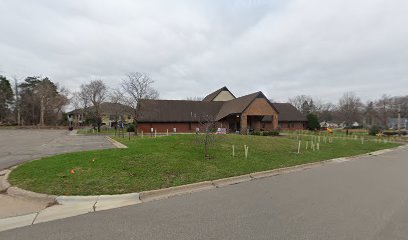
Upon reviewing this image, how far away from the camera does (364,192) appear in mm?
7230

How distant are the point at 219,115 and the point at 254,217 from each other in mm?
41622

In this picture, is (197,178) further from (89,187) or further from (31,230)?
(31,230)

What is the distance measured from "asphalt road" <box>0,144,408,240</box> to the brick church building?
98.2 ft

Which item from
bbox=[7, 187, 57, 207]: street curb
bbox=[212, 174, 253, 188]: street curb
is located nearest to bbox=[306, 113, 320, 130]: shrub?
bbox=[212, 174, 253, 188]: street curb

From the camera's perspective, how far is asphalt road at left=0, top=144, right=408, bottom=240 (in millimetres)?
4328

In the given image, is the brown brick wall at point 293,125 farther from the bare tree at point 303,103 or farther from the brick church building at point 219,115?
the bare tree at point 303,103

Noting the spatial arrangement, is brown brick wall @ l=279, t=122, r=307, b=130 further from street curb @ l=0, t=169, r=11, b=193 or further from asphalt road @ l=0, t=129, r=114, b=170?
street curb @ l=0, t=169, r=11, b=193

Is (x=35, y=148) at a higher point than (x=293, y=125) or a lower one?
lower

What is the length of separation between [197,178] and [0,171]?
287 inches

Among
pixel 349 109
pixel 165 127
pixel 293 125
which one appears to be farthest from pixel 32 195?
pixel 349 109

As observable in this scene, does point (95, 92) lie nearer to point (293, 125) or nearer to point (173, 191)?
point (293, 125)

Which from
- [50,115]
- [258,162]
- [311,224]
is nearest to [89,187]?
[311,224]

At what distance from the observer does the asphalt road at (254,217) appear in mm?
4328

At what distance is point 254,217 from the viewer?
5.14 m
